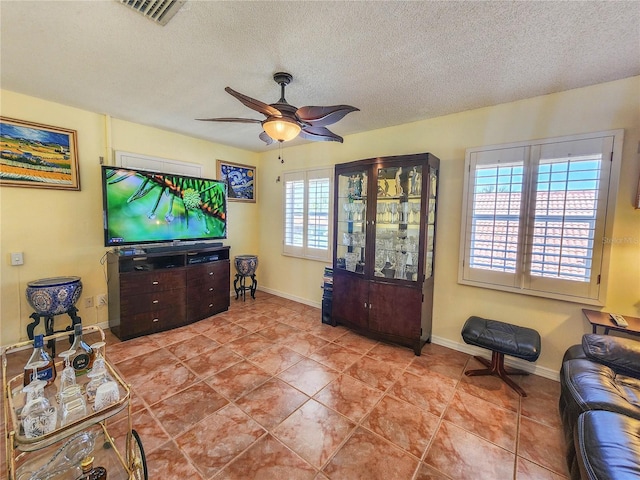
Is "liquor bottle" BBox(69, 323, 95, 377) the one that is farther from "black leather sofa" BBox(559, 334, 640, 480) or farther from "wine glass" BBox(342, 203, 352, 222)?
"wine glass" BBox(342, 203, 352, 222)

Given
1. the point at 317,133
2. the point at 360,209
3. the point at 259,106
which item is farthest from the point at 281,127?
the point at 360,209

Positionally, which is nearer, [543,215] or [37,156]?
[543,215]

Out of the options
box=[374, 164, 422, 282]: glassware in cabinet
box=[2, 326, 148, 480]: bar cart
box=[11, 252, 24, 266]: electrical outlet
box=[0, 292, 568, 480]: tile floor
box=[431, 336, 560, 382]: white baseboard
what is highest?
box=[374, 164, 422, 282]: glassware in cabinet

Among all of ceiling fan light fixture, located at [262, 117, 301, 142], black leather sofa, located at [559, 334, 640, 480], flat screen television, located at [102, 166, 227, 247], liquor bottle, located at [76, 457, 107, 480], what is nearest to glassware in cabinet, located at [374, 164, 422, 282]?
ceiling fan light fixture, located at [262, 117, 301, 142]

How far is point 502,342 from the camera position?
2.24 metres

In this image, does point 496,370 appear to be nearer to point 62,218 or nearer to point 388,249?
point 388,249

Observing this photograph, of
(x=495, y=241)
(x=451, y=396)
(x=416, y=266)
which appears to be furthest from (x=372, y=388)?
(x=495, y=241)

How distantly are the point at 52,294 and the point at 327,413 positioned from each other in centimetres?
276

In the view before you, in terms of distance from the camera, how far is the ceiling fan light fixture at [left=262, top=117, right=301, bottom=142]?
1984 mm

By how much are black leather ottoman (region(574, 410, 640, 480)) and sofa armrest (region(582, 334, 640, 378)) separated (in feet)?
1.88

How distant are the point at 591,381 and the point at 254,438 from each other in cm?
207

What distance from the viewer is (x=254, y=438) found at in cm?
173

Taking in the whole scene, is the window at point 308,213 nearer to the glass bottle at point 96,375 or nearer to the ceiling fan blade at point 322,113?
the ceiling fan blade at point 322,113

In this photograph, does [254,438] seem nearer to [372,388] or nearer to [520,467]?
[372,388]
